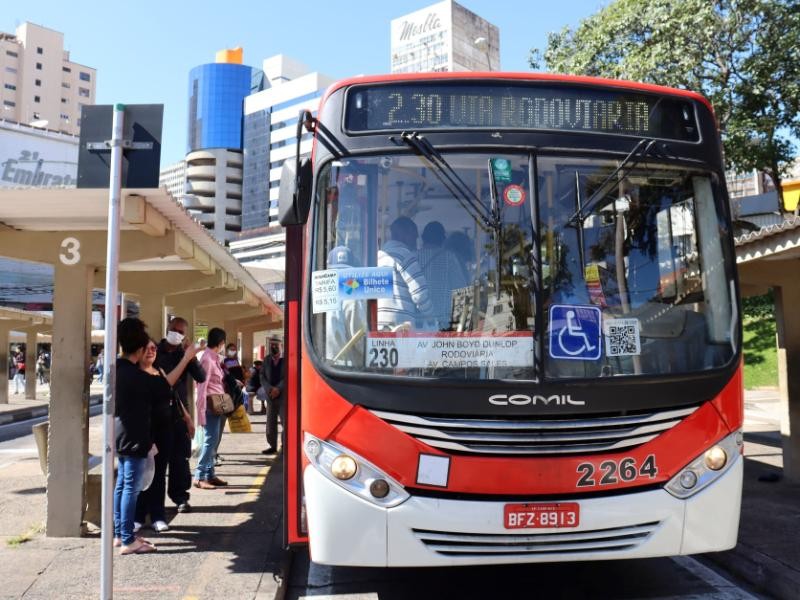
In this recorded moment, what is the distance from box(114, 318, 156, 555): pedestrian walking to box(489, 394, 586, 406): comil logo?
3.03 m

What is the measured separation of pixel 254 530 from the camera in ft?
21.7

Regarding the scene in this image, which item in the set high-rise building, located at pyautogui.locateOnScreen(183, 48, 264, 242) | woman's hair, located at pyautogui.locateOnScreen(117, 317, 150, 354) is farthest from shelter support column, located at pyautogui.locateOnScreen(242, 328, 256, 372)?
high-rise building, located at pyautogui.locateOnScreen(183, 48, 264, 242)

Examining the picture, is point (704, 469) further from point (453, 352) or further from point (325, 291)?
point (325, 291)

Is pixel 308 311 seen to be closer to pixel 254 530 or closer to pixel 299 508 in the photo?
pixel 299 508

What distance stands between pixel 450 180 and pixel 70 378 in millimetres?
4113

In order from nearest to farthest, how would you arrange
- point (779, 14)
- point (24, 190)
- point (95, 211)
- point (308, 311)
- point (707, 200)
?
1. point (308, 311)
2. point (707, 200)
3. point (24, 190)
4. point (95, 211)
5. point (779, 14)


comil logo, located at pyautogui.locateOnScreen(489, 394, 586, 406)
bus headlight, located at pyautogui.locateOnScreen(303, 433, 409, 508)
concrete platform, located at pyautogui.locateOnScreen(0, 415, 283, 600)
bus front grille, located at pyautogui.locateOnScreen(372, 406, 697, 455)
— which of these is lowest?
concrete platform, located at pyautogui.locateOnScreen(0, 415, 283, 600)

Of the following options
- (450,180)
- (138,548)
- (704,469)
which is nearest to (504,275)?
(450,180)

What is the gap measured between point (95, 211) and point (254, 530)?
3031 mm

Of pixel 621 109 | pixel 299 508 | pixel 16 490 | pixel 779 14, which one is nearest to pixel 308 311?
pixel 299 508

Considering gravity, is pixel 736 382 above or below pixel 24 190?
below

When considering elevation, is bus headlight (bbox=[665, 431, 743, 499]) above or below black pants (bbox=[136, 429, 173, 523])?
above

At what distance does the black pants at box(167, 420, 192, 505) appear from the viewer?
23.3 feet

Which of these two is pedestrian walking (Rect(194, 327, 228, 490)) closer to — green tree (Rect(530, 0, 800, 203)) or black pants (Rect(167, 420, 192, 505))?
black pants (Rect(167, 420, 192, 505))
